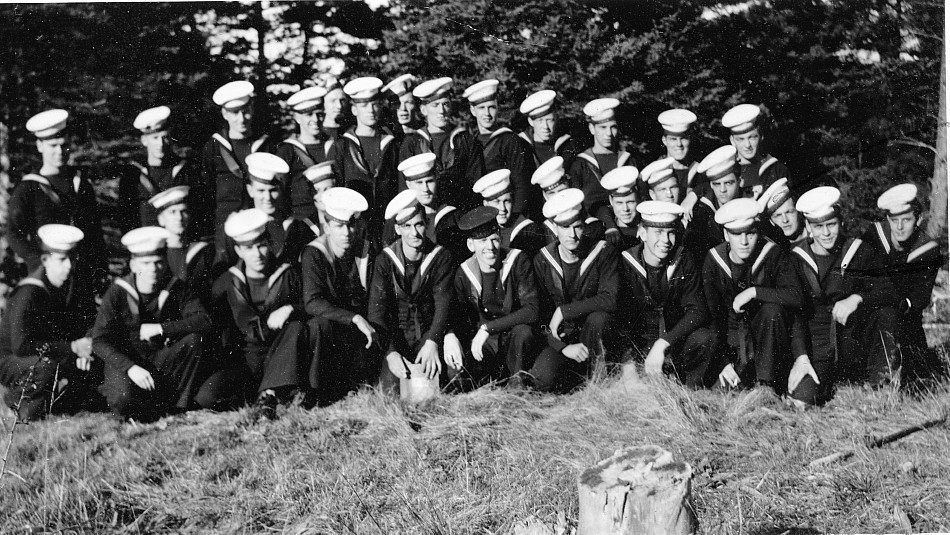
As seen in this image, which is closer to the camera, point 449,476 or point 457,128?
point 449,476

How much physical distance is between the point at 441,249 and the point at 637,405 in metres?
1.53

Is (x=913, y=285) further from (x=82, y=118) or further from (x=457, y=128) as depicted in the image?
(x=82, y=118)

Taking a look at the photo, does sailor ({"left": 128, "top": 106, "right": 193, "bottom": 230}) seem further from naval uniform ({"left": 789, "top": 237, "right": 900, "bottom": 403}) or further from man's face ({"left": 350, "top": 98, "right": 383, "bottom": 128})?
naval uniform ({"left": 789, "top": 237, "right": 900, "bottom": 403})

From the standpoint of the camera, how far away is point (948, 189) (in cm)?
506

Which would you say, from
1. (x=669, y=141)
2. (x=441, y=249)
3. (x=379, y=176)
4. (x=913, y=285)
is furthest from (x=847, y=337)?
(x=379, y=176)

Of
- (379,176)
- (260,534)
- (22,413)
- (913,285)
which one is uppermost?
(379,176)

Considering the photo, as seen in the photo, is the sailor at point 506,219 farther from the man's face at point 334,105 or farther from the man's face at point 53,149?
the man's face at point 53,149

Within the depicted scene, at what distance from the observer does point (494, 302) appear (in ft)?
15.9

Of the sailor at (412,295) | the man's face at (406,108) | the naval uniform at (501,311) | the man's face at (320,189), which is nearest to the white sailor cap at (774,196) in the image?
the naval uniform at (501,311)

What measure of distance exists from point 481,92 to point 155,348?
2.56 metres

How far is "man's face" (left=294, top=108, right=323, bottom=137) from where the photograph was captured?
16.1 ft

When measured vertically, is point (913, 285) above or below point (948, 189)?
below

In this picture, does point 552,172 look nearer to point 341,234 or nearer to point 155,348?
point 341,234

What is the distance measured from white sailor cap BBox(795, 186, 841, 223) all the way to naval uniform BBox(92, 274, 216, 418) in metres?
Result: 3.79
